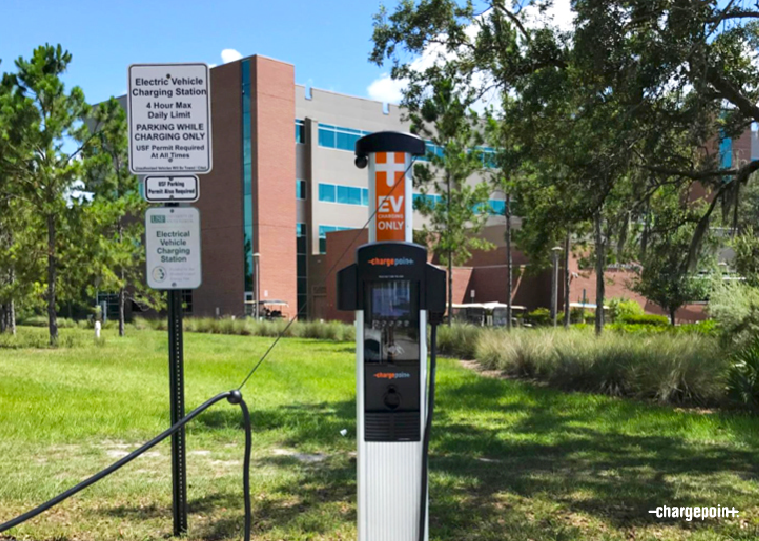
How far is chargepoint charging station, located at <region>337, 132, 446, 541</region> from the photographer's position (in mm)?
3852

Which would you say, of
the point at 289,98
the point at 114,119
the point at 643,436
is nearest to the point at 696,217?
the point at 643,436

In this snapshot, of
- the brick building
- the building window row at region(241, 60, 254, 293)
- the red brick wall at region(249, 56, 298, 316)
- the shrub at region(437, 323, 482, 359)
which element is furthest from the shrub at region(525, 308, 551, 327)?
the building window row at region(241, 60, 254, 293)

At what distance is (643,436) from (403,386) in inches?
234

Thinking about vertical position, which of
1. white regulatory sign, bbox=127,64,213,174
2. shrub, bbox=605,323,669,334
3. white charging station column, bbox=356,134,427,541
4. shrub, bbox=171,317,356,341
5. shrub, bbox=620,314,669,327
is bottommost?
shrub, bbox=171,317,356,341

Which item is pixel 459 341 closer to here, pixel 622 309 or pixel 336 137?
pixel 622 309

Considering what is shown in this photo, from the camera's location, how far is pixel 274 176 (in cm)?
4928

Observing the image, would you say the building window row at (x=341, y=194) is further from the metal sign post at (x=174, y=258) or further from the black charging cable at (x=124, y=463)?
the black charging cable at (x=124, y=463)

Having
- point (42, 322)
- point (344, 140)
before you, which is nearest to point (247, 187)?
point (344, 140)

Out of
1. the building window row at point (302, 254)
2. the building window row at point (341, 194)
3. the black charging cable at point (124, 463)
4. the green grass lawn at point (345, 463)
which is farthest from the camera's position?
the building window row at point (341, 194)

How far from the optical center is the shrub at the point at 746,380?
10.1m

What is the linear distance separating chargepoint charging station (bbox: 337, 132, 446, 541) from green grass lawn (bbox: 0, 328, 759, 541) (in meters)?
0.95


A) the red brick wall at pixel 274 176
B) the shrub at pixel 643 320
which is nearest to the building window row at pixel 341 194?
the red brick wall at pixel 274 176

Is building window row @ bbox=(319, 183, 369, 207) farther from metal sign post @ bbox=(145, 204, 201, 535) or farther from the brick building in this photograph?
metal sign post @ bbox=(145, 204, 201, 535)

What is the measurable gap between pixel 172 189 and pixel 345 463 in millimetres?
3466
